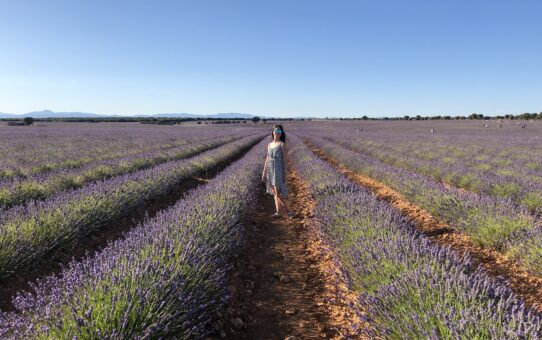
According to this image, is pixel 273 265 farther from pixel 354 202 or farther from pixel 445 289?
pixel 445 289

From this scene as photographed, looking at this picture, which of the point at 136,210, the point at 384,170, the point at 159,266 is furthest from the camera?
the point at 384,170

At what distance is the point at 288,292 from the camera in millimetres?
3336

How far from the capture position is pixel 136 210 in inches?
243

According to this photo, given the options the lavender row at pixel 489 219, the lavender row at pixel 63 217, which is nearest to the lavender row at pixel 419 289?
the lavender row at pixel 489 219

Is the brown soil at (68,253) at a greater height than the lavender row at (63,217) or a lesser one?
lesser

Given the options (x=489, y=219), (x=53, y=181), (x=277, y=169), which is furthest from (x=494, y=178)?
(x=53, y=181)

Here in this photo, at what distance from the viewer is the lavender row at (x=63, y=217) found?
334 cm

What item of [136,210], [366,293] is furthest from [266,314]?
[136,210]

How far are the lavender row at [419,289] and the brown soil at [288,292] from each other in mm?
210

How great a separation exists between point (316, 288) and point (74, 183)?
6.46 m

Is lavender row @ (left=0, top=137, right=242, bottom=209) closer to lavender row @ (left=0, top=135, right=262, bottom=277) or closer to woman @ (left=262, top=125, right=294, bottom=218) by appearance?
lavender row @ (left=0, top=135, right=262, bottom=277)

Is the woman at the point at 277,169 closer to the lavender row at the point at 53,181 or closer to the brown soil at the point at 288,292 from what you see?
the brown soil at the point at 288,292

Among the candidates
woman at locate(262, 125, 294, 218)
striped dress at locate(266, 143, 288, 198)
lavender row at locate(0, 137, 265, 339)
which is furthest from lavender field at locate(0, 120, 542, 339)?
striped dress at locate(266, 143, 288, 198)

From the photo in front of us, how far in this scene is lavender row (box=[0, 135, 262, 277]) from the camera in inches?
132
